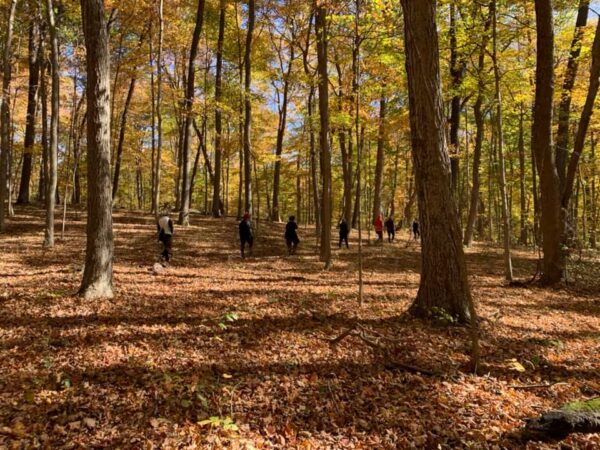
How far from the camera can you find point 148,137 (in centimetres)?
2794

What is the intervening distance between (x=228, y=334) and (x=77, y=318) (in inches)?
97.4

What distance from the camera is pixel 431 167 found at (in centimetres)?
619

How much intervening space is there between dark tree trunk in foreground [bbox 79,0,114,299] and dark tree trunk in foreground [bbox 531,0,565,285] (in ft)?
34.2

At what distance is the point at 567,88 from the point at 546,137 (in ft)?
19.2

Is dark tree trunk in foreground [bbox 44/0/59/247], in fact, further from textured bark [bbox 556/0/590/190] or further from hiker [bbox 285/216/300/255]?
textured bark [bbox 556/0/590/190]

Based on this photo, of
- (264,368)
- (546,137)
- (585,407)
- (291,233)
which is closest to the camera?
(585,407)

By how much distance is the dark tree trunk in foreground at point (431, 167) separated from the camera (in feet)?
19.8

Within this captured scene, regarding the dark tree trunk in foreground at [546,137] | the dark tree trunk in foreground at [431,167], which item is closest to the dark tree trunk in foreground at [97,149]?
the dark tree trunk in foreground at [431,167]

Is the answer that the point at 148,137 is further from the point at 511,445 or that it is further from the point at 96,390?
the point at 511,445

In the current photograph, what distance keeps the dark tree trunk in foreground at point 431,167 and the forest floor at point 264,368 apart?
2.09ft

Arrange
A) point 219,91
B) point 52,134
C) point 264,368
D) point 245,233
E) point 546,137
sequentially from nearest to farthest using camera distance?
point 264,368 < point 546,137 < point 52,134 < point 245,233 < point 219,91

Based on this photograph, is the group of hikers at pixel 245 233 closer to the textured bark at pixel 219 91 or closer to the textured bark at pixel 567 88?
the textured bark at pixel 567 88

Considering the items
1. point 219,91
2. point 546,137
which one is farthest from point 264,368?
point 219,91

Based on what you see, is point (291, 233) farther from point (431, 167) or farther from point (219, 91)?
point (219, 91)
